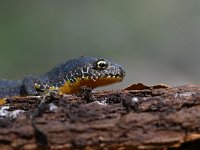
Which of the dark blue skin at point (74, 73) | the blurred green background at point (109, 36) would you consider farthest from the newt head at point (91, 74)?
the blurred green background at point (109, 36)

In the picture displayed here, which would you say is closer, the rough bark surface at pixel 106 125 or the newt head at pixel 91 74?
the rough bark surface at pixel 106 125

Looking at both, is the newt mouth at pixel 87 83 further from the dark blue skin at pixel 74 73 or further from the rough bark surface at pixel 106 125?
the rough bark surface at pixel 106 125

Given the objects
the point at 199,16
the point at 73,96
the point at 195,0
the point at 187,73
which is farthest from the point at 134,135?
the point at 195,0

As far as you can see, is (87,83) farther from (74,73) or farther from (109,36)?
(109,36)

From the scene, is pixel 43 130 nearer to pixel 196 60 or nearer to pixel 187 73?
pixel 187 73

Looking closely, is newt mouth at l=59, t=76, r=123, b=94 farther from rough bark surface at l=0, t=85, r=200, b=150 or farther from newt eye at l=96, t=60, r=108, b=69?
rough bark surface at l=0, t=85, r=200, b=150

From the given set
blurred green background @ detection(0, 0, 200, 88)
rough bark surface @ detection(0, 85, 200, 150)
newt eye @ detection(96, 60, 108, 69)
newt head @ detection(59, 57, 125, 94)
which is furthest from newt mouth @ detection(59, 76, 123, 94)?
blurred green background @ detection(0, 0, 200, 88)

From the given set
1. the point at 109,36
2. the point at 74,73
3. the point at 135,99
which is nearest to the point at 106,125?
the point at 135,99
